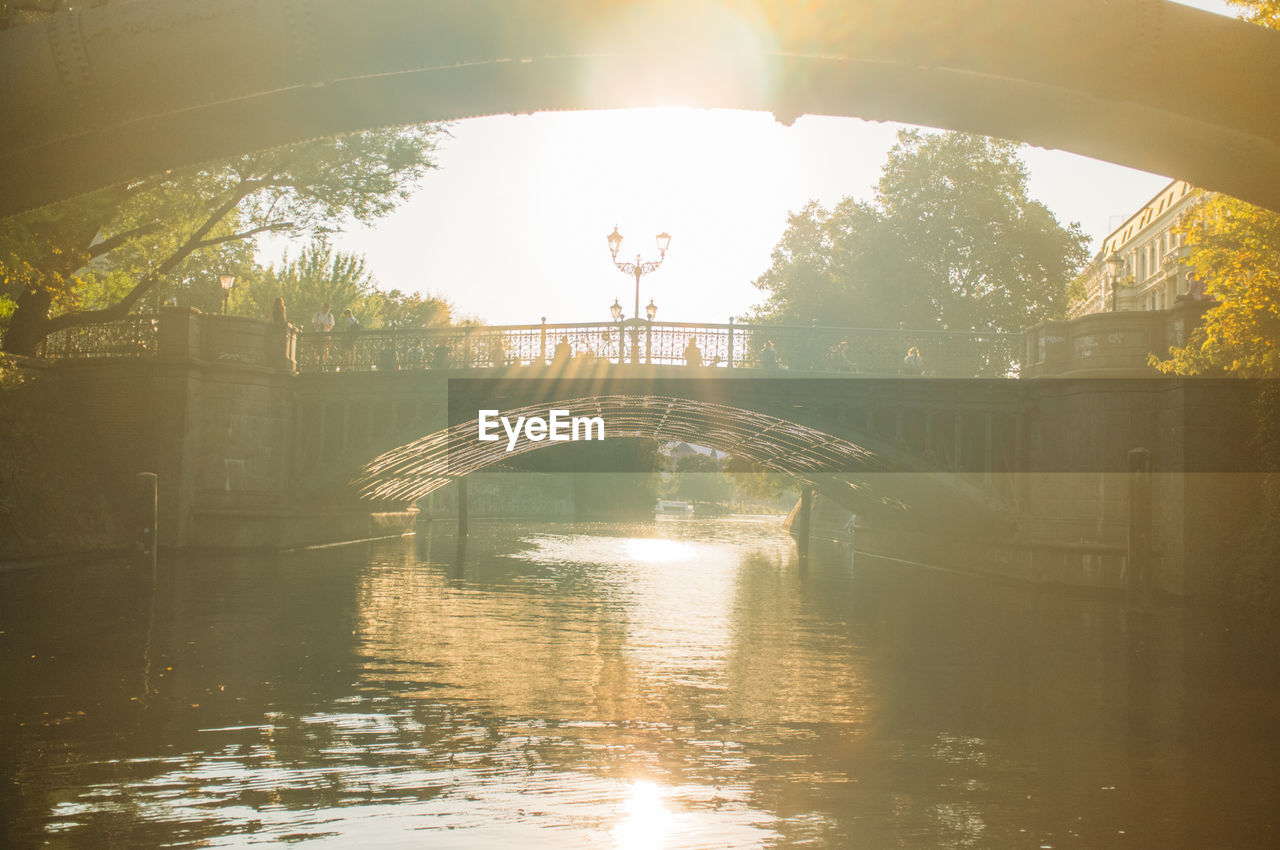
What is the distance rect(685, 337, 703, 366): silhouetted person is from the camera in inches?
1153

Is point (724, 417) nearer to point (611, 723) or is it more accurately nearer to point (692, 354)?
point (692, 354)

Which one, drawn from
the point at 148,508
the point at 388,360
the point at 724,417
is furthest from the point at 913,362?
the point at 148,508

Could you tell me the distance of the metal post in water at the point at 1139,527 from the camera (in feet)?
66.2

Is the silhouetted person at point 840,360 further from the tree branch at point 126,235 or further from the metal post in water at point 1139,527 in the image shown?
the tree branch at point 126,235

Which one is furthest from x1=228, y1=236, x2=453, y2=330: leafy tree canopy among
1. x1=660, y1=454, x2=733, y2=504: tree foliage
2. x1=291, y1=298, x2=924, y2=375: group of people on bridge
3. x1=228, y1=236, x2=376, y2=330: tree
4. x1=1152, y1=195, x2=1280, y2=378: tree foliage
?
x1=660, y1=454, x2=733, y2=504: tree foliage

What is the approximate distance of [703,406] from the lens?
33.2 metres

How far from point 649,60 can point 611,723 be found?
22.5 ft

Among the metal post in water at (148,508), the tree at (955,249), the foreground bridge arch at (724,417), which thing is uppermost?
the tree at (955,249)

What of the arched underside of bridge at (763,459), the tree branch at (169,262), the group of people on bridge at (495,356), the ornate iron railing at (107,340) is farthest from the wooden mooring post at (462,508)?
the ornate iron railing at (107,340)

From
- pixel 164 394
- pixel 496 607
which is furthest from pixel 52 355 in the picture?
pixel 496 607

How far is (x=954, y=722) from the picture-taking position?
10.7 m

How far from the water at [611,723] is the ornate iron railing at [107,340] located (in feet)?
32.1

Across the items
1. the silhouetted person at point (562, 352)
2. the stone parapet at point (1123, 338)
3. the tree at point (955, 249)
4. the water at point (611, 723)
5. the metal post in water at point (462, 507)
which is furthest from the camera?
the tree at point (955, 249)

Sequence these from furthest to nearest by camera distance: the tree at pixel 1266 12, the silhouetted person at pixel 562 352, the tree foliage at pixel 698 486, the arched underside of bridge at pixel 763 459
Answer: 1. the tree foliage at pixel 698 486
2. the arched underside of bridge at pixel 763 459
3. the silhouetted person at pixel 562 352
4. the tree at pixel 1266 12
